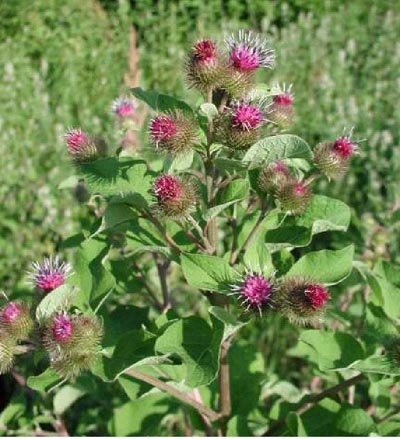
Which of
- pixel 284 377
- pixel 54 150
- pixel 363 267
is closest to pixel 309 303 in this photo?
pixel 363 267

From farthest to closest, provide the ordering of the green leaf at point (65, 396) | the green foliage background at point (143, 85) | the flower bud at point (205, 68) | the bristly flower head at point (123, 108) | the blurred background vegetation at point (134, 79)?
1. the blurred background vegetation at point (134, 79)
2. the green foliage background at point (143, 85)
3. the bristly flower head at point (123, 108)
4. the green leaf at point (65, 396)
5. the flower bud at point (205, 68)

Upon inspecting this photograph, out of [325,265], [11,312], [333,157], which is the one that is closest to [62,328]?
[11,312]

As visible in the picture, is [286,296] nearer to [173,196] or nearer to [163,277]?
[173,196]

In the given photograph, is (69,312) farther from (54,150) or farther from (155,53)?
(155,53)

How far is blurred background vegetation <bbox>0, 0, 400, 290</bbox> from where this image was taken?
128 inches

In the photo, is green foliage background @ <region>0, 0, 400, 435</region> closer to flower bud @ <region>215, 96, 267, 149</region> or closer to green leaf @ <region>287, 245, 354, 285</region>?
green leaf @ <region>287, 245, 354, 285</region>

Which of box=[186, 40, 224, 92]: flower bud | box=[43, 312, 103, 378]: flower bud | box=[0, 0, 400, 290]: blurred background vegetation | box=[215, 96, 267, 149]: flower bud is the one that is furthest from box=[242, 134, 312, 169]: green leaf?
box=[0, 0, 400, 290]: blurred background vegetation

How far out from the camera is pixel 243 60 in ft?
4.25

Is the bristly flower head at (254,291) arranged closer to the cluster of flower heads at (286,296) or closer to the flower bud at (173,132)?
the cluster of flower heads at (286,296)

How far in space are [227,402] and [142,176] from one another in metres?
0.53

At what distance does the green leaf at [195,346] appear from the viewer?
1202mm

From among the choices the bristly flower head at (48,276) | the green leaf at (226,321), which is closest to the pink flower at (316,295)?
the green leaf at (226,321)

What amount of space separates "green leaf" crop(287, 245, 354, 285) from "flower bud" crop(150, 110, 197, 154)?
0.95 feet

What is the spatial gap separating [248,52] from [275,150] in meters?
0.23
